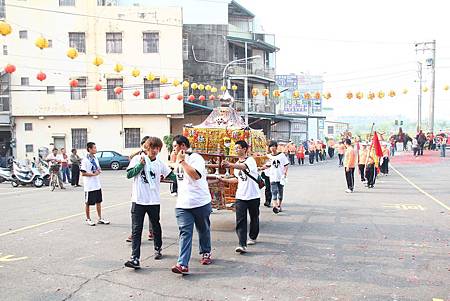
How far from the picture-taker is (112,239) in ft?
26.9

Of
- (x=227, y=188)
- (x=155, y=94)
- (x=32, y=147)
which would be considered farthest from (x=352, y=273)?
(x=32, y=147)

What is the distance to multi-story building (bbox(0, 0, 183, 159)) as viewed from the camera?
1289 inches

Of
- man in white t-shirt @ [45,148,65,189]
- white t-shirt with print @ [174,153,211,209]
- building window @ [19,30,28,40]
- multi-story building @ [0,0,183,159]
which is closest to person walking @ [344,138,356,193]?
white t-shirt with print @ [174,153,211,209]

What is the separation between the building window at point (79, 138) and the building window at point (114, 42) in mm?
6127

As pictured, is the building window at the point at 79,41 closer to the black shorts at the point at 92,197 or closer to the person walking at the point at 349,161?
the person walking at the point at 349,161

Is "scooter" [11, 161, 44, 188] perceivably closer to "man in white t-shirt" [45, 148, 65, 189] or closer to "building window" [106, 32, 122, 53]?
Answer: "man in white t-shirt" [45, 148, 65, 189]

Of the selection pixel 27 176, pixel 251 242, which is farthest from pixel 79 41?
pixel 251 242

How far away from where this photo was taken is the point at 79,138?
34.2 meters

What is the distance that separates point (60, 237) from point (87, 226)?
1.06 metres

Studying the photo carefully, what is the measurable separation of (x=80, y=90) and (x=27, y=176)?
15166 mm

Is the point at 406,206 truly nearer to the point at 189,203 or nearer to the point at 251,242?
the point at 251,242

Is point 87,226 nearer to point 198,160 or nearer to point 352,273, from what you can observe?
point 198,160

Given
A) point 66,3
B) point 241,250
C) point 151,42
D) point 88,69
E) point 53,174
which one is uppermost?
point 66,3

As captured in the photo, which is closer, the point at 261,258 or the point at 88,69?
the point at 261,258
